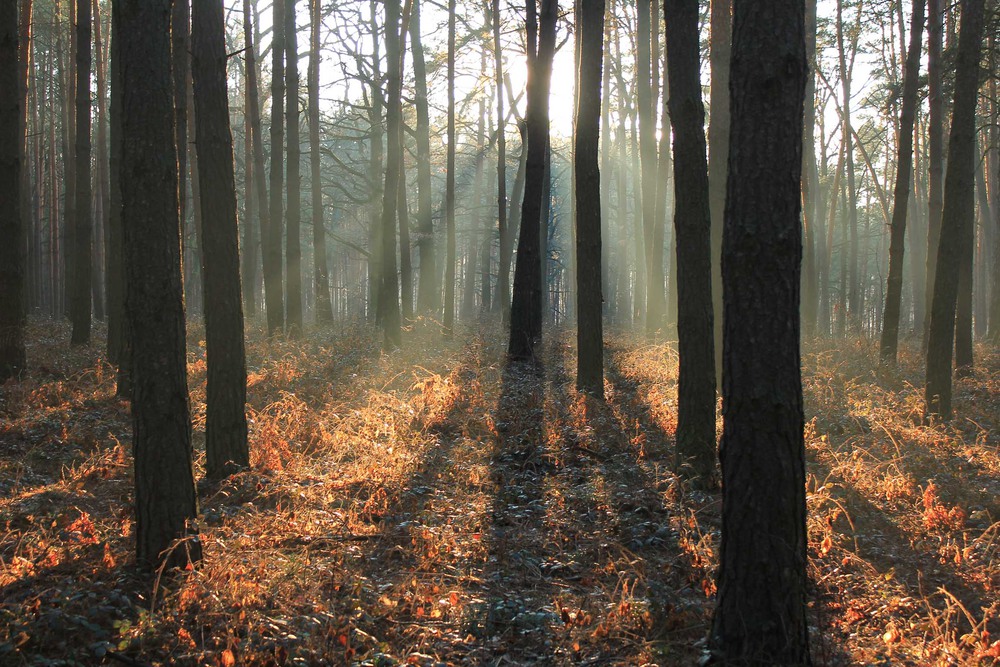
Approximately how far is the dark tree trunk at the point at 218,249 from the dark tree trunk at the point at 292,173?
31.7ft

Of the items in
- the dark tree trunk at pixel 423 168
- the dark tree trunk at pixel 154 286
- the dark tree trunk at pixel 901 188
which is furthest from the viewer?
the dark tree trunk at pixel 423 168

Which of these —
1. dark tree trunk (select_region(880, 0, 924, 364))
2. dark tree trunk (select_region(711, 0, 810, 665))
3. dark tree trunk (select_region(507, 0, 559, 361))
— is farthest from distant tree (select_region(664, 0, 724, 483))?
dark tree trunk (select_region(880, 0, 924, 364))

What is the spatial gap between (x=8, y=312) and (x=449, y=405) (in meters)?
6.50

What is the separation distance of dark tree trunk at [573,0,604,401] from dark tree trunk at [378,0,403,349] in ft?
21.4

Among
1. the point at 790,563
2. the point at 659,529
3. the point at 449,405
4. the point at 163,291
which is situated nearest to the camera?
the point at 790,563

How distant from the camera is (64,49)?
26.4 meters

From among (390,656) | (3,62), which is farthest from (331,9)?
(390,656)

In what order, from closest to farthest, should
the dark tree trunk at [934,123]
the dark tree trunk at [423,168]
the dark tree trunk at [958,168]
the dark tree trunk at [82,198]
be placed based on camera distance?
the dark tree trunk at [958,168]
the dark tree trunk at [82,198]
the dark tree trunk at [934,123]
the dark tree trunk at [423,168]

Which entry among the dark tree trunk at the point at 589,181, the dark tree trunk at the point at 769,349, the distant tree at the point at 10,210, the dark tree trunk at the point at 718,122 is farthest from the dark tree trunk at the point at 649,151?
the dark tree trunk at the point at 769,349

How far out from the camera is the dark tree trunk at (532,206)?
1363cm

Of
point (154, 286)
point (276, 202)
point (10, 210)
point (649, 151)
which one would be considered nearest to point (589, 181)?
point (154, 286)

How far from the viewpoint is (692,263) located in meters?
7.20

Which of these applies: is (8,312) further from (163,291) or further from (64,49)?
(64,49)

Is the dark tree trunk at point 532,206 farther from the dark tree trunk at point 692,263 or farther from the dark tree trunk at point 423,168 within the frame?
the dark tree trunk at point 423,168
